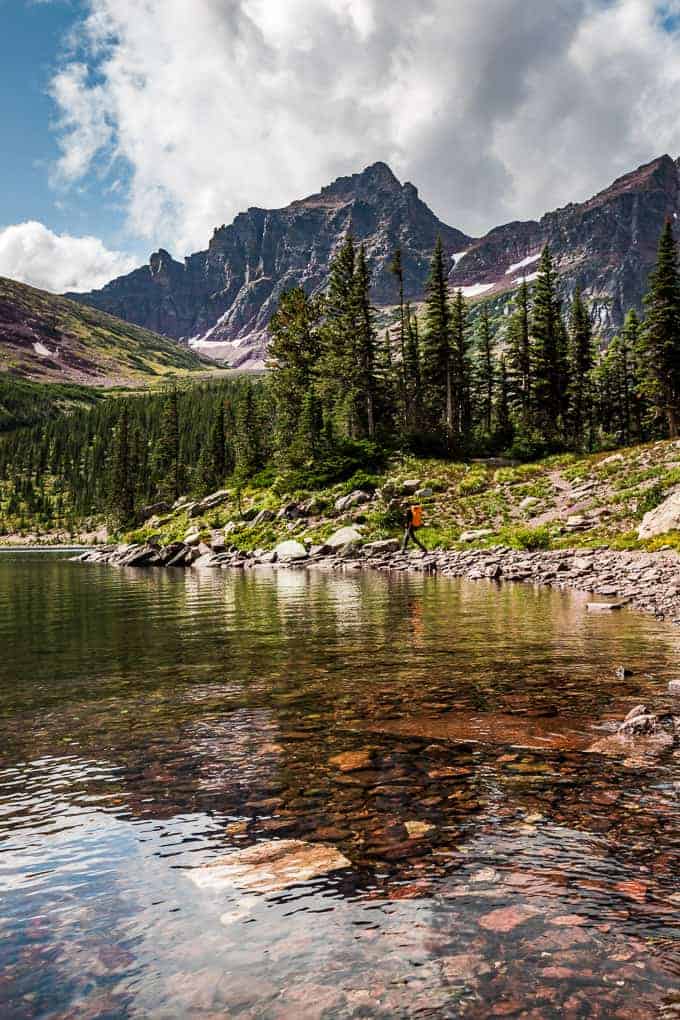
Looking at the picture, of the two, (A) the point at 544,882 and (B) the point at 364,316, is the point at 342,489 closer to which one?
(B) the point at 364,316

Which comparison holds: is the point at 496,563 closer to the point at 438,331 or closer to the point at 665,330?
the point at 665,330

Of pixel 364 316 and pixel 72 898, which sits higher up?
pixel 364 316

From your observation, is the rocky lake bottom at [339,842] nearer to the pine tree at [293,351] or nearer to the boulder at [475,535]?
the boulder at [475,535]

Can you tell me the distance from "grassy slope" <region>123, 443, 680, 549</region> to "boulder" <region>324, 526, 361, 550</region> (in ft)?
3.21

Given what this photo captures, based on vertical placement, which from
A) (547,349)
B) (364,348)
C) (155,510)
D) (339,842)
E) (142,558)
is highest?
(547,349)

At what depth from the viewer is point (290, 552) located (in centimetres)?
4409

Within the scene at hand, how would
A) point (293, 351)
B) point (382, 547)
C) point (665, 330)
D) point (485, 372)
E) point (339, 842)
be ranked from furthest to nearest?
1. point (485, 372)
2. point (293, 351)
3. point (665, 330)
4. point (382, 547)
5. point (339, 842)

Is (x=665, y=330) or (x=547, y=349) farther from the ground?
(x=547, y=349)

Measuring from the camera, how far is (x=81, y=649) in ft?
50.7

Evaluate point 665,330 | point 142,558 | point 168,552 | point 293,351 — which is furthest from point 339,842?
point 293,351

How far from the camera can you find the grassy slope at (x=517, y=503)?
117 ft

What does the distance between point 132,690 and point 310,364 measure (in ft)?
197

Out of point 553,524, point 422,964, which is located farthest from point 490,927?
point 553,524

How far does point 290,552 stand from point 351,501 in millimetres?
6713
